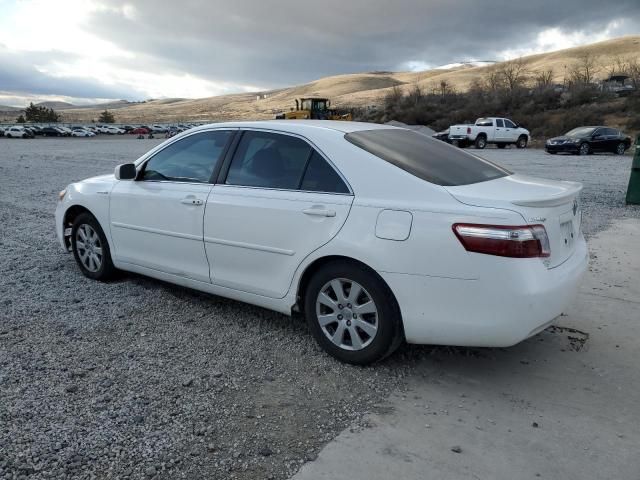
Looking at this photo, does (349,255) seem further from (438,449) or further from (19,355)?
(19,355)

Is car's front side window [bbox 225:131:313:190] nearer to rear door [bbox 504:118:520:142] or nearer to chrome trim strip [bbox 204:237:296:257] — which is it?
chrome trim strip [bbox 204:237:296:257]

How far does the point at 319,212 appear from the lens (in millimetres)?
3750

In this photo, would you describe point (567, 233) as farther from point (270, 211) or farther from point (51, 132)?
point (51, 132)

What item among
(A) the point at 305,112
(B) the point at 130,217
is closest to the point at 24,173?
(B) the point at 130,217

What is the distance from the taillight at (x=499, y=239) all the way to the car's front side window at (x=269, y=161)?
1.30 m

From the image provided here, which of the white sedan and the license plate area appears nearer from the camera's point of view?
the white sedan

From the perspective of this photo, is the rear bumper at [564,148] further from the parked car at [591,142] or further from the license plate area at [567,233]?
the license plate area at [567,233]

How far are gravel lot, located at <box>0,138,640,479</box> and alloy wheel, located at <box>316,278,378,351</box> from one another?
202 mm

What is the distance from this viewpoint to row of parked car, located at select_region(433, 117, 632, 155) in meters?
26.9

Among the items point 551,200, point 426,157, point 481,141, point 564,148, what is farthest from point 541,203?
point 481,141

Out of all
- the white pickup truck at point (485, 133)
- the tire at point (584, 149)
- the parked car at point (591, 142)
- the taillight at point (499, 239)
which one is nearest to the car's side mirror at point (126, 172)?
the taillight at point (499, 239)

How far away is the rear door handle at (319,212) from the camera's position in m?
3.71

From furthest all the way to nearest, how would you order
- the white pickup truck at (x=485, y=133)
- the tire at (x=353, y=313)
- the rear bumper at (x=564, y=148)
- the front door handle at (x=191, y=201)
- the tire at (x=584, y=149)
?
1. the white pickup truck at (x=485, y=133)
2. the rear bumper at (x=564, y=148)
3. the tire at (x=584, y=149)
4. the front door handle at (x=191, y=201)
5. the tire at (x=353, y=313)

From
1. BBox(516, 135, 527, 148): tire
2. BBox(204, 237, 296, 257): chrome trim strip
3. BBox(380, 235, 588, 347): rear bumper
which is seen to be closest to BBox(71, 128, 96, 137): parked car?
BBox(516, 135, 527, 148): tire
